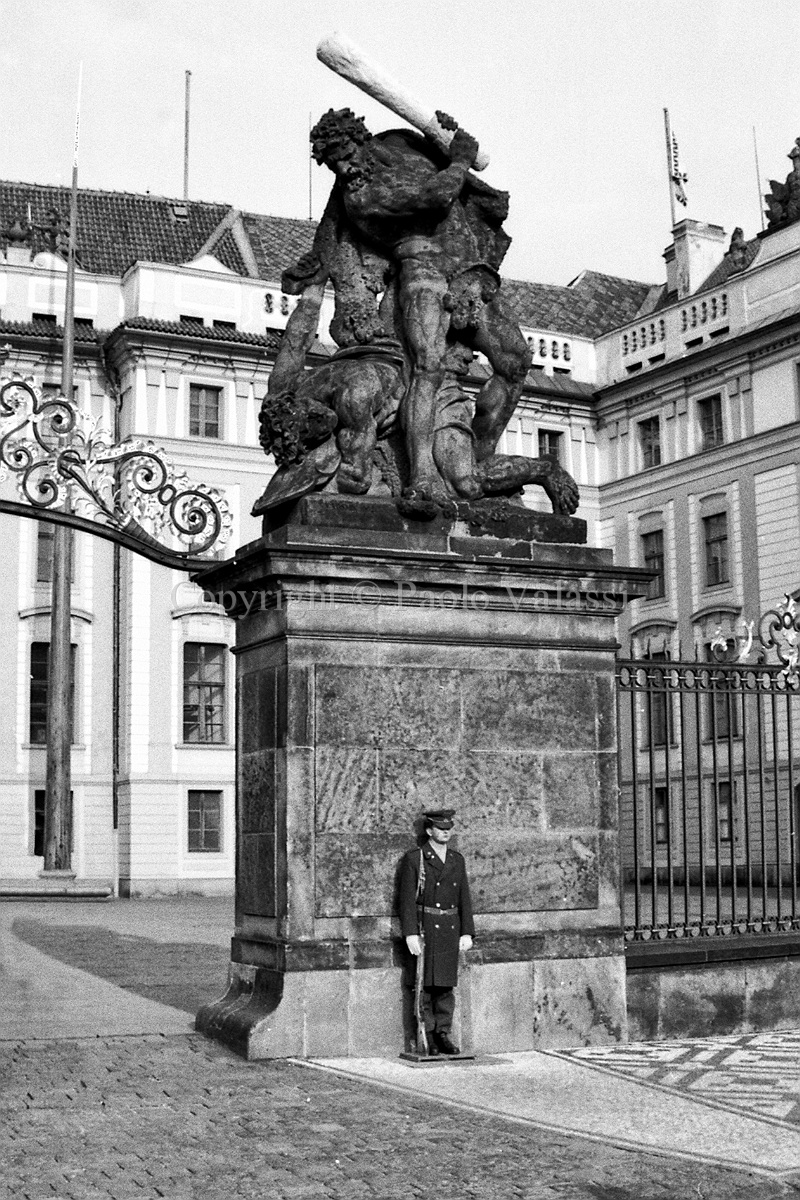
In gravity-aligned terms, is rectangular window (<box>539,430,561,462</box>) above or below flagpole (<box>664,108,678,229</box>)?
below

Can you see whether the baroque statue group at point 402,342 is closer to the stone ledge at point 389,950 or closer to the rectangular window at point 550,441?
the stone ledge at point 389,950

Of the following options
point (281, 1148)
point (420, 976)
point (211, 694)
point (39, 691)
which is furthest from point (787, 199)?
point (281, 1148)

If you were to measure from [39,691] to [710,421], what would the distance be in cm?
1829

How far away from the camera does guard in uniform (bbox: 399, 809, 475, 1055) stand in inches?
377

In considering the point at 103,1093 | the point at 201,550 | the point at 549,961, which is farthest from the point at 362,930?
the point at 201,550

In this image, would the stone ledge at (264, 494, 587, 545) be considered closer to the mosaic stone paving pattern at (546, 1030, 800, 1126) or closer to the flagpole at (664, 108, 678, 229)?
the mosaic stone paving pattern at (546, 1030, 800, 1126)

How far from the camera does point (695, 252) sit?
46562 millimetres

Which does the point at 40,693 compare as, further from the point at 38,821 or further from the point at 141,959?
the point at 141,959

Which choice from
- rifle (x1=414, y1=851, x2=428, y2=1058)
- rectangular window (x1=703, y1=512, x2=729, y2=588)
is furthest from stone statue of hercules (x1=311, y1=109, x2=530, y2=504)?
rectangular window (x1=703, y1=512, x2=729, y2=588)

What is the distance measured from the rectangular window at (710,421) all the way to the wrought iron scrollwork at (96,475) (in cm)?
3186

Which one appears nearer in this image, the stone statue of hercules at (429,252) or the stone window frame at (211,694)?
the stone statue of hercules at (429,252)

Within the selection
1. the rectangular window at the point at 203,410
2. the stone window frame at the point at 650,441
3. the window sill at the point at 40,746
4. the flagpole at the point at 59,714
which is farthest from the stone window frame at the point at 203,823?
the stone window frame at the point at 650,441

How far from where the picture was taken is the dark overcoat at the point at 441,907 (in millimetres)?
9578

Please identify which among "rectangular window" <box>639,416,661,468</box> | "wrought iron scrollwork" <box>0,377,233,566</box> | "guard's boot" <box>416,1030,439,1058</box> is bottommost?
"guard's boot" <box>416,1030,439,1058</box>
